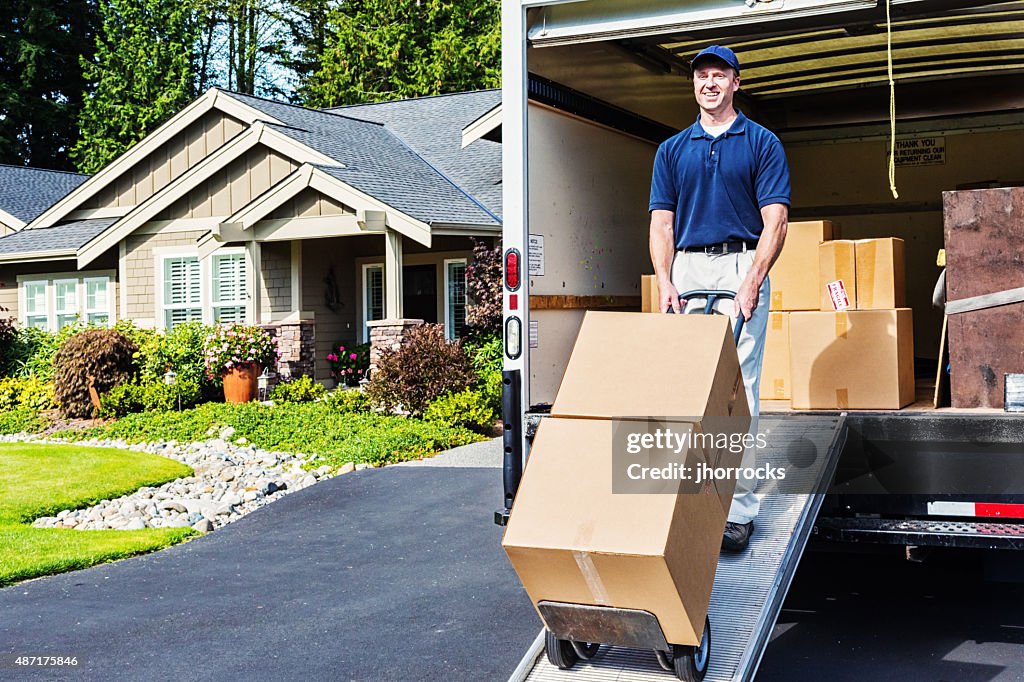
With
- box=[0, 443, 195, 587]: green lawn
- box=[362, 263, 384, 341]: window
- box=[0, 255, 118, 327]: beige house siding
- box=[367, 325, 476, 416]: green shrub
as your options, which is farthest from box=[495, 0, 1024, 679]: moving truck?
box=[0, 255, 118, 327]: beige house siding

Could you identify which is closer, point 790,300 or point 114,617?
point 790,300

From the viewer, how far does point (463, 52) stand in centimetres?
3019

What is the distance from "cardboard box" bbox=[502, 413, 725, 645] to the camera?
357 centimetres

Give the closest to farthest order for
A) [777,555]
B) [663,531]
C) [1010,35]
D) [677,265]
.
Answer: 1. [663,531]
2. [777,555]
3. [677,265]
4. [1010,35]

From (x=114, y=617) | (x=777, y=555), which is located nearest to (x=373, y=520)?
(x=114, y=617)

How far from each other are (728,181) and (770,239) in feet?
1.01

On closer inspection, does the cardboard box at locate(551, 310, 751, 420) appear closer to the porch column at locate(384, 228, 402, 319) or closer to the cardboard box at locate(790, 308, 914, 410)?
the cardboard box at locate(790, 308, 914, 410)

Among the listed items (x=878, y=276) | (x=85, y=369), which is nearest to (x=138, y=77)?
(x=85, y=369)

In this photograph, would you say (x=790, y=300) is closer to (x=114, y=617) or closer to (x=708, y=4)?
(x=708, y=4)

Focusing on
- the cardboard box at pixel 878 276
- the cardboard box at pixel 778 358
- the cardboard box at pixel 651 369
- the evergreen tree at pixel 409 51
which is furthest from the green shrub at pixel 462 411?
the evergreen tree at pixel 409 51

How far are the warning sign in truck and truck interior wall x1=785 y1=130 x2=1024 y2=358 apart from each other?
0.13ft

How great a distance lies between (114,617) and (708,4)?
14.5 feet

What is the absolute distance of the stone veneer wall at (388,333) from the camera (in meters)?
15.1

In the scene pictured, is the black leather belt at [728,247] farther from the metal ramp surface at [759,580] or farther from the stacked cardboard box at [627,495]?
the metal ramp surface at [759,580]
